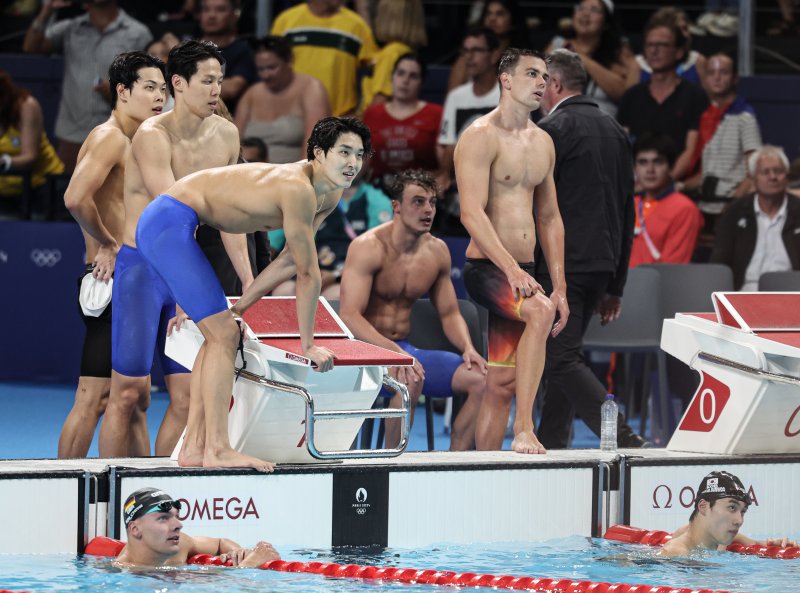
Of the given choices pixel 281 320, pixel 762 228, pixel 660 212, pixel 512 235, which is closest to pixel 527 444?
pixel 512 235

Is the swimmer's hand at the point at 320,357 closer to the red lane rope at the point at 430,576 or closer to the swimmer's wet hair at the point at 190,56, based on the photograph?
the red lane rope at the point at 430,576

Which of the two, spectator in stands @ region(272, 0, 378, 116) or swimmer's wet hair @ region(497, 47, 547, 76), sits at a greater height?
spectator in stands @ region(272, 0, 378, 116)

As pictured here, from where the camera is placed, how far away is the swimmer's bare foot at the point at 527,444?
5.93 metres

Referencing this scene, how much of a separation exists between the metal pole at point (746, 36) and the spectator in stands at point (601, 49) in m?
0.94

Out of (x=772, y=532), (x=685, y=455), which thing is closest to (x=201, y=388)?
(x=685, y=455)

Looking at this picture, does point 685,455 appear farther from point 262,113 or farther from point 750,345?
point 262,113

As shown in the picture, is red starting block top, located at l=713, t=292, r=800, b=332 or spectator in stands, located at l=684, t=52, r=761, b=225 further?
spectator in stands, located at l=684, t=52, r=761, b=225

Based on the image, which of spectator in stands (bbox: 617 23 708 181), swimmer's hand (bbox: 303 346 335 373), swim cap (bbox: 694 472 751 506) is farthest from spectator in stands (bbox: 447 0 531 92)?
swimmer's hand (bbox: 303 346 335 373)

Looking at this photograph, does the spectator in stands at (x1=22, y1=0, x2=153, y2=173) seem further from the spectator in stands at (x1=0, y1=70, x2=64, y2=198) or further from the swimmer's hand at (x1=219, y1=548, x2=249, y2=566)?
the swimmer's hand at (x1=219, y1=548, x2=249, y2=566)

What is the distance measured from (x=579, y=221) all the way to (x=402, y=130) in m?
2.90

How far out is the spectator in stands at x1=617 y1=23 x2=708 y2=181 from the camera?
9188 millimetres

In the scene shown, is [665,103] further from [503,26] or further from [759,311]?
A: [759,311]

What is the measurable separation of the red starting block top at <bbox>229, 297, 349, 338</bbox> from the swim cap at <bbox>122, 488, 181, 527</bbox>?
0.83m

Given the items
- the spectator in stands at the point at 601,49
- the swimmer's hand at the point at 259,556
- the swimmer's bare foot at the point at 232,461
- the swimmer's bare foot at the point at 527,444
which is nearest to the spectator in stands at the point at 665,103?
the spectator in stands at the point at 601,49
